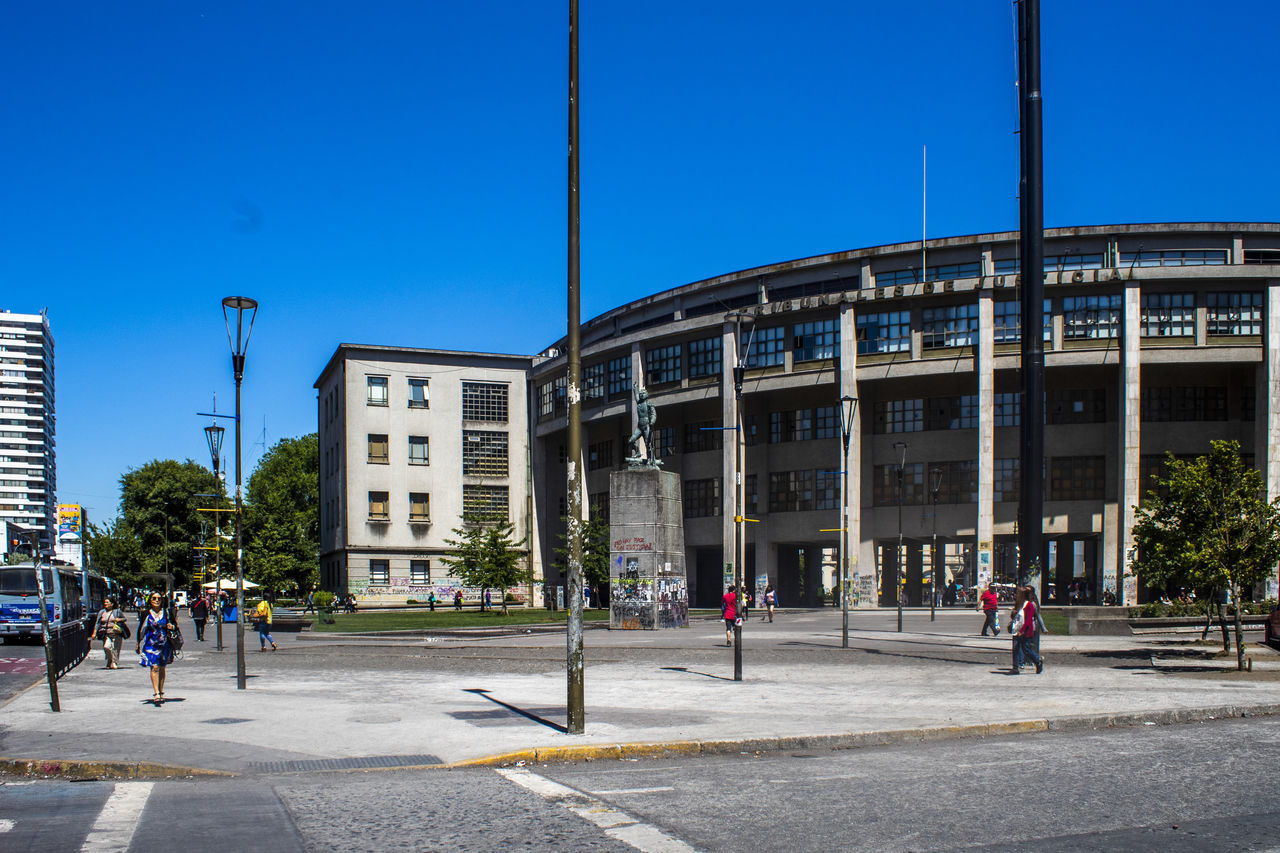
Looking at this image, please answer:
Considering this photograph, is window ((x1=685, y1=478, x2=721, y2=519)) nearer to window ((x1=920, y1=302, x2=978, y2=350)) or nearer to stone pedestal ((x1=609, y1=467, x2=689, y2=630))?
window ((x1=920, y1=302, x2=978, y2=350))

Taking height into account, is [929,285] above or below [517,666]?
above

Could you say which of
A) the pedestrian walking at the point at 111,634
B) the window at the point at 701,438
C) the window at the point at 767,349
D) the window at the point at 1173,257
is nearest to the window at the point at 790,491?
the window at the point at 701,438

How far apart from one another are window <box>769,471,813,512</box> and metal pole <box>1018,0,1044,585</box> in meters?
39.0

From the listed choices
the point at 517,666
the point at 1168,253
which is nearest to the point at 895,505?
the point at 1168,253

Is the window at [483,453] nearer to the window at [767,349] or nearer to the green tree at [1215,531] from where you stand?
the window at [767,349]

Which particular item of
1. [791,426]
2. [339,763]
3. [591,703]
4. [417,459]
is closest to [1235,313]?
[791,426]

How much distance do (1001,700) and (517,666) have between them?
1104 cm

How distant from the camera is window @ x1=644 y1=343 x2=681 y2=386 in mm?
65438

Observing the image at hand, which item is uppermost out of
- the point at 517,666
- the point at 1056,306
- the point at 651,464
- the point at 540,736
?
the point at 1056,306

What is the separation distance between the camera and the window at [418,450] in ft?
249

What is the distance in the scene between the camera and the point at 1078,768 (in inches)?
390

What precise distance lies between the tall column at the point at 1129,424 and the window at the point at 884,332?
10.5m

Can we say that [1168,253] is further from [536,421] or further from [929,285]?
[536,421]

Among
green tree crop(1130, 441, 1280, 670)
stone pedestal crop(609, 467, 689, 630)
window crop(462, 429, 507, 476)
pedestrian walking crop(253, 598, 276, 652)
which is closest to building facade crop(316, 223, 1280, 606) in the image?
window crop(462, 429, 507, 476)
